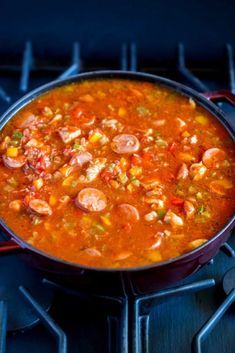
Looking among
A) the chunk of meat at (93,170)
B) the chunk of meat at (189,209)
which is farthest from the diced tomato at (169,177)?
the chunk of meat at (93,170)

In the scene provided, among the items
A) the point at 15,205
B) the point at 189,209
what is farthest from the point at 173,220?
the point at 15,205

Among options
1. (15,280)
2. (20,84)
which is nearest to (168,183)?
(15,280)

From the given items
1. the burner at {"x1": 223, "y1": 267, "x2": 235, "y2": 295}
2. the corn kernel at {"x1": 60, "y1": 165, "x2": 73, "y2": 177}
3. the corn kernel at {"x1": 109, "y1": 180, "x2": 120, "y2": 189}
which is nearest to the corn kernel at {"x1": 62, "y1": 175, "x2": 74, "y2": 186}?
the corn kernel at {"x1": 60, "y1": 165, "x2": 73, "y2": 177}

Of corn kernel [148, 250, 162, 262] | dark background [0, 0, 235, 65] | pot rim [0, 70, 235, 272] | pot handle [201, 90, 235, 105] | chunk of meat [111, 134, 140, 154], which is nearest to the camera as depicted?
pot rim [0, 70, 235, 272]

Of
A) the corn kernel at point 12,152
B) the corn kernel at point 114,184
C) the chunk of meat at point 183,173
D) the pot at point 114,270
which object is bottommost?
the pot at point 114,270

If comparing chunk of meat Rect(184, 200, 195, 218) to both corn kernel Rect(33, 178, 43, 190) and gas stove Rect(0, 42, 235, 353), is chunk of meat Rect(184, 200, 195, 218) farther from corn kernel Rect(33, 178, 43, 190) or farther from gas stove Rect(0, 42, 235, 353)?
corn kernel Rect(33, 178, 43, 190)

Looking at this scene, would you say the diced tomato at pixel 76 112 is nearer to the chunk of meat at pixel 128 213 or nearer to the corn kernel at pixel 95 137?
the corn kernel at pixel 95 137
